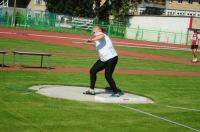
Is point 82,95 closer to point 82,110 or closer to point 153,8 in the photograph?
point 82,110

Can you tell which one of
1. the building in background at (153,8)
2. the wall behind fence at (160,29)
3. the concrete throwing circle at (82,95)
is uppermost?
the building in background at (153,8)

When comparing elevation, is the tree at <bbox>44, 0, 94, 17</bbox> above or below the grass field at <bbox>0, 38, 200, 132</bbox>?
above

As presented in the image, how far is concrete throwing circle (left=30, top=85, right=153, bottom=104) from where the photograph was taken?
1273 cm

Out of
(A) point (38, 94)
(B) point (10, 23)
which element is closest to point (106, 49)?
(A) point (38, 94)

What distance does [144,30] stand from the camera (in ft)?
221

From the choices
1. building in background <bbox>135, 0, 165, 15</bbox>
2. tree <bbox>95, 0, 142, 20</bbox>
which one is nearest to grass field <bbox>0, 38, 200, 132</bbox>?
tree <bbox>95, 0, 142, 20</bbox>

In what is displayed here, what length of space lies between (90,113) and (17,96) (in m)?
2.25

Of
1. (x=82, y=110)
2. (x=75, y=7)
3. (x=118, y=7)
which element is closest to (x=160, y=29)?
(x=118, y=7)

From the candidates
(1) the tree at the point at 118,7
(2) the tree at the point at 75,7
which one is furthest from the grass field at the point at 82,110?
(2) the tree at the point at 75,7

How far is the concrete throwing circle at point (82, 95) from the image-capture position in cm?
1273

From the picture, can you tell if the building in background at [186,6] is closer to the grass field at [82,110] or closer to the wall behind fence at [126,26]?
the wall behind fence at [126,26]

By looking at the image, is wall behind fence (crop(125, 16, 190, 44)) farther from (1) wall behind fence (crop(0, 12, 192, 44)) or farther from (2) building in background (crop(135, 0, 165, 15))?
(2) building in background (crop(135, 0, 165, 15))

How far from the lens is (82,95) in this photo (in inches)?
520

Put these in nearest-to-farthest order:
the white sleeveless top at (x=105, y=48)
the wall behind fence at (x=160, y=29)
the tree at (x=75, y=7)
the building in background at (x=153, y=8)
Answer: the white sleeveless top at (x=105, y=48), the wall behind fence at (x=160, y=29), the tree at (x=75, y=7), the building in background at (x=153, y=8)
